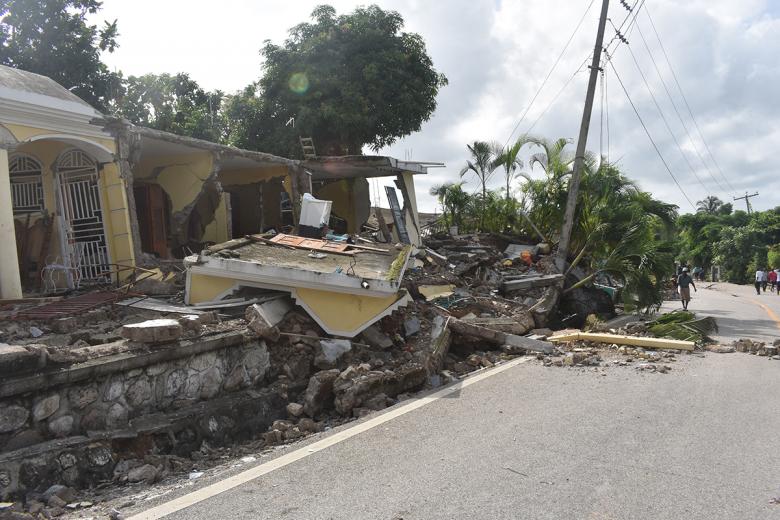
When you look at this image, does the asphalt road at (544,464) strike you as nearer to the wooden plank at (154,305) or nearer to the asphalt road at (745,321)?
the wooden plank at (154,305)

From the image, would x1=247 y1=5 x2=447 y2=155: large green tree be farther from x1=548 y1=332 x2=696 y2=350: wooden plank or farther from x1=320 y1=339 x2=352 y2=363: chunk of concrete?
x1=320 y1=339 x2=352 y2=363: chunk of concrete

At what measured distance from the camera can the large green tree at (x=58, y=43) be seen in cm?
1998

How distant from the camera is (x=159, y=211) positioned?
14.2 m

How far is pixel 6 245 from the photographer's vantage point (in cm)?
888

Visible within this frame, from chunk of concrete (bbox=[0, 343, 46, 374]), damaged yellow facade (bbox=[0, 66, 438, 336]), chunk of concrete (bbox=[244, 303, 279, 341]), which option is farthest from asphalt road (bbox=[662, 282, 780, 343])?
chunk of concrete (bbox=[0, 343, 46, 374])

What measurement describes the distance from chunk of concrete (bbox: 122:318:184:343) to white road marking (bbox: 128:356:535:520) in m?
1.91

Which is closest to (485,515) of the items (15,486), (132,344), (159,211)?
(15,486)

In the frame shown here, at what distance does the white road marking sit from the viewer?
3650 millimetres

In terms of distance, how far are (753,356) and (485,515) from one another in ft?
25.2

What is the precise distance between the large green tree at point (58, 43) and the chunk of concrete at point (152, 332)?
19.1 m

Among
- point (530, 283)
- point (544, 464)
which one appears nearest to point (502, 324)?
point (530, 283)

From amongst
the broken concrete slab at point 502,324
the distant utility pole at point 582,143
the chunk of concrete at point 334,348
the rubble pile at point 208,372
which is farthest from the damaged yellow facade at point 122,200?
the distant utility pole at point 582,143

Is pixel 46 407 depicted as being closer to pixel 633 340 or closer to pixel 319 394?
pixel 319 394

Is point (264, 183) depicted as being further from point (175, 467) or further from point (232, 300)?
point (175, 467)
